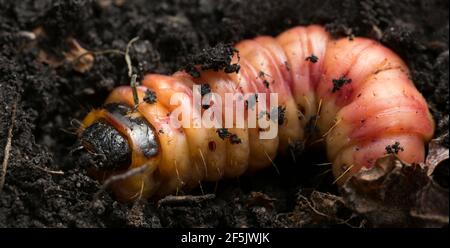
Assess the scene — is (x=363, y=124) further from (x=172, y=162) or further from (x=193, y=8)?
Result: (x=193, y=8)

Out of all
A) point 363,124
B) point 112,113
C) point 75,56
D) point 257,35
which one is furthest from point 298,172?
point 75,56

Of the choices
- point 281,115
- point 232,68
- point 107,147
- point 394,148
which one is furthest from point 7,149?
point 394,148

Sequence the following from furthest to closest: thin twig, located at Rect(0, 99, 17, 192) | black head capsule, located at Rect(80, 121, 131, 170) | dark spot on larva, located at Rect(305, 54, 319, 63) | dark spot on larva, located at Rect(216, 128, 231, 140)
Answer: dark spot on larva, located at Rect(305, 54, 319, 63), dark spot on larva, located at Rect(216, 128, 231, 140), black head capsule, located at Rect(80, 121, 131, 170), thin twig, located at Rect(0, 99, 17, 192)

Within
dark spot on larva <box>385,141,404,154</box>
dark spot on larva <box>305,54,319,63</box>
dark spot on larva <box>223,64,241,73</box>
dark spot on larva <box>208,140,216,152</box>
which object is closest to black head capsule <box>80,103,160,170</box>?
dark spot on larva <box>208,140,216,152</box>

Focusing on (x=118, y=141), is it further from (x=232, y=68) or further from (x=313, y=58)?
(x=313, y=58)

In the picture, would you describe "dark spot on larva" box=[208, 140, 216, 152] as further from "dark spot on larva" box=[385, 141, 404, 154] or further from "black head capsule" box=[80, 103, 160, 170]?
"dark spot on larva" box=[385, 141, 404, 154]

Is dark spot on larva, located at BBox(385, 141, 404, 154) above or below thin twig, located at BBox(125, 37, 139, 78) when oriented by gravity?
below
